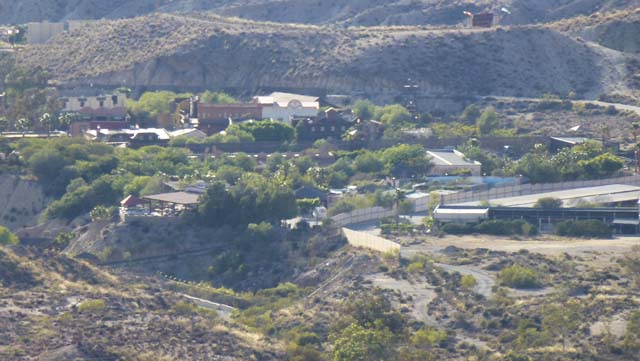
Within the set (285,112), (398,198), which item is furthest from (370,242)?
(285,112)

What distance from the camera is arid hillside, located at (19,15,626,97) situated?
133 metres

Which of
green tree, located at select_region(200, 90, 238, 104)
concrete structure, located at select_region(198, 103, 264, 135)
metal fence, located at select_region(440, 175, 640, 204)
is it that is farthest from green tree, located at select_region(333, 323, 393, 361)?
green tree, located at select_region(200, 90, 238, 104)

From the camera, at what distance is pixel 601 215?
86.6 metres

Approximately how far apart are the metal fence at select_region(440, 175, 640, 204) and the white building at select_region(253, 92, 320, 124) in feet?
78.6

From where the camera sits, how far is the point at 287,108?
119500mm

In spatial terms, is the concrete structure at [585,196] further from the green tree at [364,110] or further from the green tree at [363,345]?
the green tree at [363,345]

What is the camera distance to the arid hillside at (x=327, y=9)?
525ft

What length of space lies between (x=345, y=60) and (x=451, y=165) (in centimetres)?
3212

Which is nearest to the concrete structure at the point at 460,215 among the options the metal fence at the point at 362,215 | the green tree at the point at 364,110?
the metal fence at the point at 362,215

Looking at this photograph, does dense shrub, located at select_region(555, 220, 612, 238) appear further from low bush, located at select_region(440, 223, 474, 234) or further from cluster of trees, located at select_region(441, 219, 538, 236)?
low bush, located at select_region(440, 223, 474, 234)

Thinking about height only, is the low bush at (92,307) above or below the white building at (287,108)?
below

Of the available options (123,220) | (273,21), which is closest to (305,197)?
(123,220)

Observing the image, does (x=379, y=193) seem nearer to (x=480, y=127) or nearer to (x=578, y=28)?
(x=480, y=127)

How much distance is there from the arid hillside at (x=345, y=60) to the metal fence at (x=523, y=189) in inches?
1278
